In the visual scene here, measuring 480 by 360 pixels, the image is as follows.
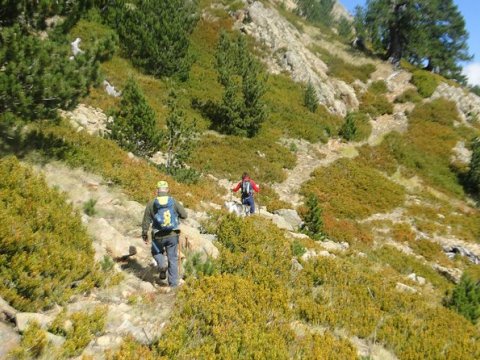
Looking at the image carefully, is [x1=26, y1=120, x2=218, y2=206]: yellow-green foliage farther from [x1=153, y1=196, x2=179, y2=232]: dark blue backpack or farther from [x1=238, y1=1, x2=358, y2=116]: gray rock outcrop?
[x1=238, y1=1, x2=358, y2=116]: gray rock outcrop

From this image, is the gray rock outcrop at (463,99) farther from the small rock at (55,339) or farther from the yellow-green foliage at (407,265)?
the small rock at (55,339)

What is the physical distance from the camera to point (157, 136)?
14.9 m

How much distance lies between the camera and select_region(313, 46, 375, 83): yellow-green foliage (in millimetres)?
36500

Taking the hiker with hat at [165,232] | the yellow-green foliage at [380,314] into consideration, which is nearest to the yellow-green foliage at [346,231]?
the yellow-green foliage at [380,314]

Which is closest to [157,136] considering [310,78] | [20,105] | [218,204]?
[218,204]

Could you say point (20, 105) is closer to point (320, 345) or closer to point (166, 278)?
point (166, 278)

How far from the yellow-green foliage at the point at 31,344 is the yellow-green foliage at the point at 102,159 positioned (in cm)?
600

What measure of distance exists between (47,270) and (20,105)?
418 cm

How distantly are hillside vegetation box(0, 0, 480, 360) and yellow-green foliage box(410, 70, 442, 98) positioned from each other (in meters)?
0.17

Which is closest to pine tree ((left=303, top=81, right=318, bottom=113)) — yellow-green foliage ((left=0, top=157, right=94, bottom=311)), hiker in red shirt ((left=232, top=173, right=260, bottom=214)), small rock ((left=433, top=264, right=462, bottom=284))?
small rock ((left=433, top=264, right=462, bottom=284))

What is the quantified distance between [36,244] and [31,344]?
73.6 inches

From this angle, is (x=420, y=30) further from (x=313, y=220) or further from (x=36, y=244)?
(x=36, y=244)

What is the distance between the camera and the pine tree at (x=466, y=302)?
10250 mm

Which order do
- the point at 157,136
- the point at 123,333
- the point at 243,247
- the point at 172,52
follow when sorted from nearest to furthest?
1. the point at 123,333
2. the point at 243,247
3. the point at 157,136
4. the point at 172,52
